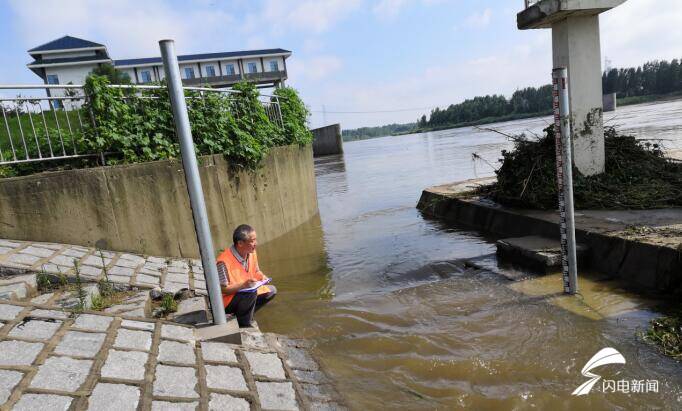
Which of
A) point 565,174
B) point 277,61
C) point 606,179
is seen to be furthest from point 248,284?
point 277,61

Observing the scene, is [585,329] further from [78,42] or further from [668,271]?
[78,42]

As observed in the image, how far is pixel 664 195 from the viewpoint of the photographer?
6980 millimetres

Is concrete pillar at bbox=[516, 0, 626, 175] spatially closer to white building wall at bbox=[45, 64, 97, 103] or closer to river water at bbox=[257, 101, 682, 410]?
river water at bbox=[257, 101, 682, 410]

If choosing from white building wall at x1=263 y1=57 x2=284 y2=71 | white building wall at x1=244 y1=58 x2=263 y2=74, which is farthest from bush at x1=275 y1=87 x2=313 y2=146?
white building wall at x1=263 y1=57 x2=284 y2=71

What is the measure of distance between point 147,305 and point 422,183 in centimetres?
1533

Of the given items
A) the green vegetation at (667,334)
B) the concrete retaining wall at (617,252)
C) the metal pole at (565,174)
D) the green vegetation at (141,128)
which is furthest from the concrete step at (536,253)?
the green vegetation at (141,128)

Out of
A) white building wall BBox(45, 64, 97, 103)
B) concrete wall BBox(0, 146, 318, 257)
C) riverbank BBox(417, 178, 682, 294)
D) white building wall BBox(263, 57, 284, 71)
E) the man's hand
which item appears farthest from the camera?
white building wall BBox(263, 57, 284, 71)

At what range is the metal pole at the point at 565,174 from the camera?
482cm

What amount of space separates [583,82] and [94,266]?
27.4ft

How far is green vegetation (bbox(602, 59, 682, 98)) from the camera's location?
8325 centimetres

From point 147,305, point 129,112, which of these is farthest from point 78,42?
point 147,305

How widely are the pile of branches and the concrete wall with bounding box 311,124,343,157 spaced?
145 feet

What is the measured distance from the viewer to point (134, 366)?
9.74 ft

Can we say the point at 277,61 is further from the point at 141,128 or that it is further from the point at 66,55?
the point at 141,128
